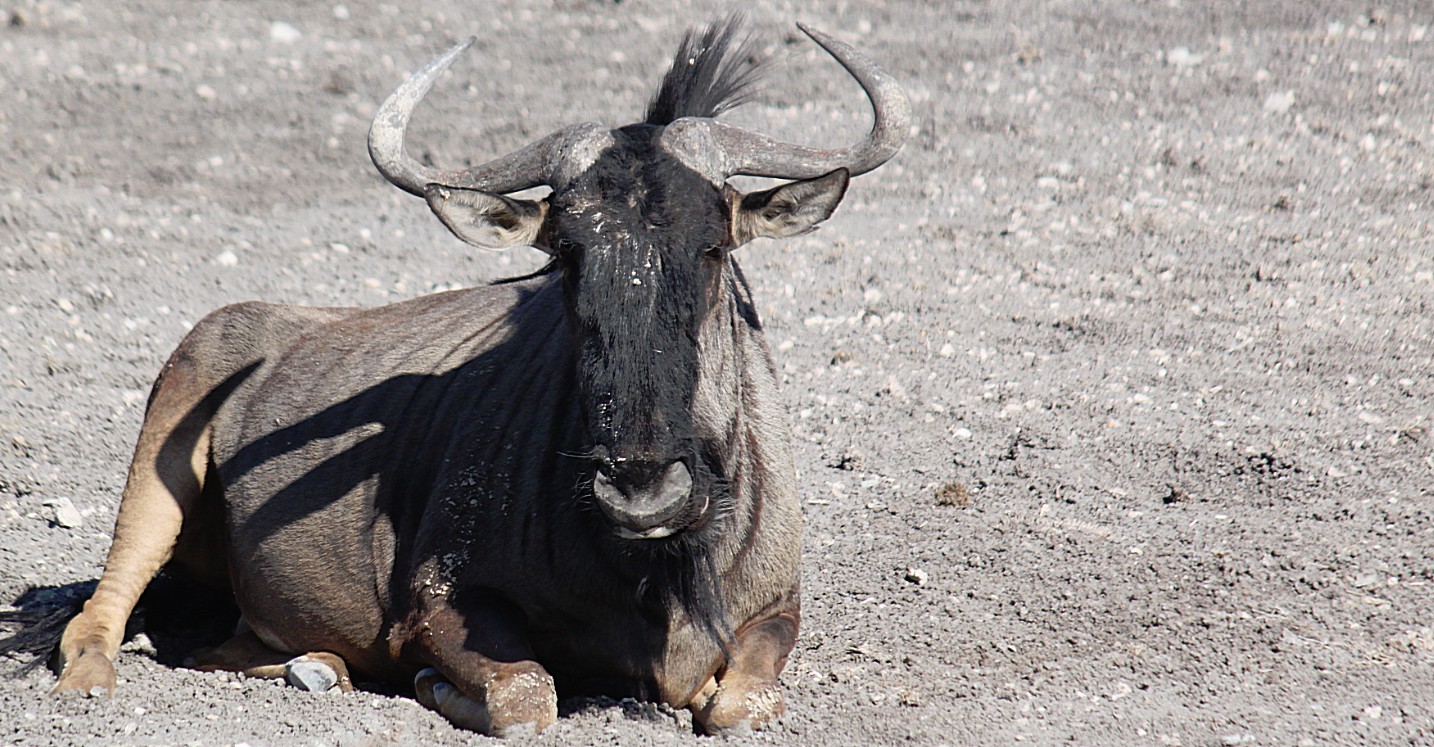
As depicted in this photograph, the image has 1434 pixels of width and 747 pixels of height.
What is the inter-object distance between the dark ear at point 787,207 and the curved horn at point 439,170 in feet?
2.07

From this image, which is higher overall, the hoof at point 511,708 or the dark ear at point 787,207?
the dark ear at point 787,207

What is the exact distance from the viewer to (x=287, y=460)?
259 inches

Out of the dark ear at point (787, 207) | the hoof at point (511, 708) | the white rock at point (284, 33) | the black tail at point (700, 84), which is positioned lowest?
the hoof at point (511, 708)

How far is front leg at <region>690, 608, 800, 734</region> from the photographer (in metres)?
5.34

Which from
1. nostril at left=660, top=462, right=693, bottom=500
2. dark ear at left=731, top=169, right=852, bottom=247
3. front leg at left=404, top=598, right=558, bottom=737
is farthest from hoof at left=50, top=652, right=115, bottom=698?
dark ear at left=731, top=169, right=852, bottom=247

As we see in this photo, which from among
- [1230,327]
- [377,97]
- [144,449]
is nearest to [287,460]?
[144,449]

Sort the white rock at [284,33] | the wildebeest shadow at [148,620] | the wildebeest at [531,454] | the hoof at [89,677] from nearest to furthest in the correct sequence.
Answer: the wildebeest at [531,454]
the hoof at [89,677]
the wildebeest shadow at [148,620]
the white rock at [284,33]

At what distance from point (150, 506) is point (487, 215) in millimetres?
2493

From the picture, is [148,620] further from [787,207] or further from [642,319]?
[787,207]

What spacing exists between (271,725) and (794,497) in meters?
2.25

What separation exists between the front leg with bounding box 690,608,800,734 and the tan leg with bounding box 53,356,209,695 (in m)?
2.47

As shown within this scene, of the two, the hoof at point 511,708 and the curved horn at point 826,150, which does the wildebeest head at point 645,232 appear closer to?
the curved horn at point 826,150

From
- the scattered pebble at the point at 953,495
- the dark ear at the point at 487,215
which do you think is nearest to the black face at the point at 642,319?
the dark ear at the point at 487,215

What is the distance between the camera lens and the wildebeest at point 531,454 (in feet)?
15.9
